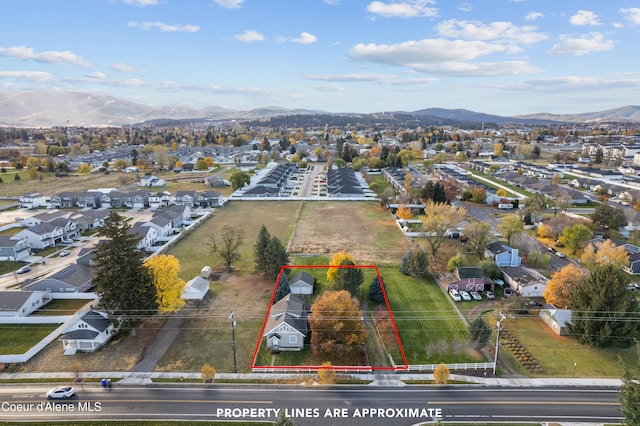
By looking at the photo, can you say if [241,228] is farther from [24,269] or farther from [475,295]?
[475,295]

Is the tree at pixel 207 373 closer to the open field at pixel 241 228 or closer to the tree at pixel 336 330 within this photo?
the tree at pixel 336 330

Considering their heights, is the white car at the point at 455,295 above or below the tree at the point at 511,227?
below

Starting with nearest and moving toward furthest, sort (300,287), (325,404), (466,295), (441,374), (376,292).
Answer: (325,404), (441,374), (376,292), (466,295), (300,287)

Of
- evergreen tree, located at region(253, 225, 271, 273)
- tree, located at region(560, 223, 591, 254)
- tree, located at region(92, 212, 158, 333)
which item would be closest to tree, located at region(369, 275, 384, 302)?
evergreen tree, located at region(253, 225, 271, 273)

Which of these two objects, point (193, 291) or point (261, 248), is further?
point (261, 248)

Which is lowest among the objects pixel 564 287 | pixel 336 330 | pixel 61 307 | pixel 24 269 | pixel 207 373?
pixel 61 307

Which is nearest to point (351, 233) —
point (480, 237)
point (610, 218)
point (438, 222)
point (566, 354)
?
point (438, 222)

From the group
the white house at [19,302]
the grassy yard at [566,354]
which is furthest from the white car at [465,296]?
the white house at [19,302]
